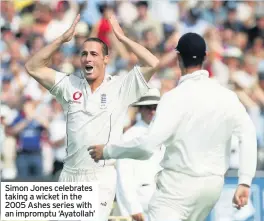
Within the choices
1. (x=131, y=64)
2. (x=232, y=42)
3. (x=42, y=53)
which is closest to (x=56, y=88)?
(x=42, y=53)

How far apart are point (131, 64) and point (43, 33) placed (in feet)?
5.86

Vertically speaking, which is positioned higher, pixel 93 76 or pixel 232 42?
pixel 232 42

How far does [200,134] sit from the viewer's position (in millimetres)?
6891

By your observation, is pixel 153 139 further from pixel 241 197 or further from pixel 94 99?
pixel 94 99

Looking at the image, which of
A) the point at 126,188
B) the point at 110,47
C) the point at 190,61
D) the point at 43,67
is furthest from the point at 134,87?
the point at 110,47

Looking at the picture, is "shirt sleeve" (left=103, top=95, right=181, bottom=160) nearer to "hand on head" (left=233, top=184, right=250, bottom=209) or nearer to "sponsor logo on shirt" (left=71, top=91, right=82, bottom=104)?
"hand on head" (left=233, top=184, right=250, bottom=209)

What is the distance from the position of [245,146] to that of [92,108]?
6.34 feet

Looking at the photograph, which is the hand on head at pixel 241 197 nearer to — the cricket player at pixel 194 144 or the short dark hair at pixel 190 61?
the cricket player at pixel 194 144

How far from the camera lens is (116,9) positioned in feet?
54.0

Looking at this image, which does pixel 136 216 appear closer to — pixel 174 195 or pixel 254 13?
pixel 174 195

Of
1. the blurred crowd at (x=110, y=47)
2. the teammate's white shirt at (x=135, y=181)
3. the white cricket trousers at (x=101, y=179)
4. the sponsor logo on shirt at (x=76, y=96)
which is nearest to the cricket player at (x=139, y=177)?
the teammate's white shirt at (x=135, y=181)

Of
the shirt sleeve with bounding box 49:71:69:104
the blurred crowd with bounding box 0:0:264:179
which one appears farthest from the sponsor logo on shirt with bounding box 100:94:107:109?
the blurred crowd with bounding box 0:0:264:179

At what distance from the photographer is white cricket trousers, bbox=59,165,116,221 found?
27.6ft

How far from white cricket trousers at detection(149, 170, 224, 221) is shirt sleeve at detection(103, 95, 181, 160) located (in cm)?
32
